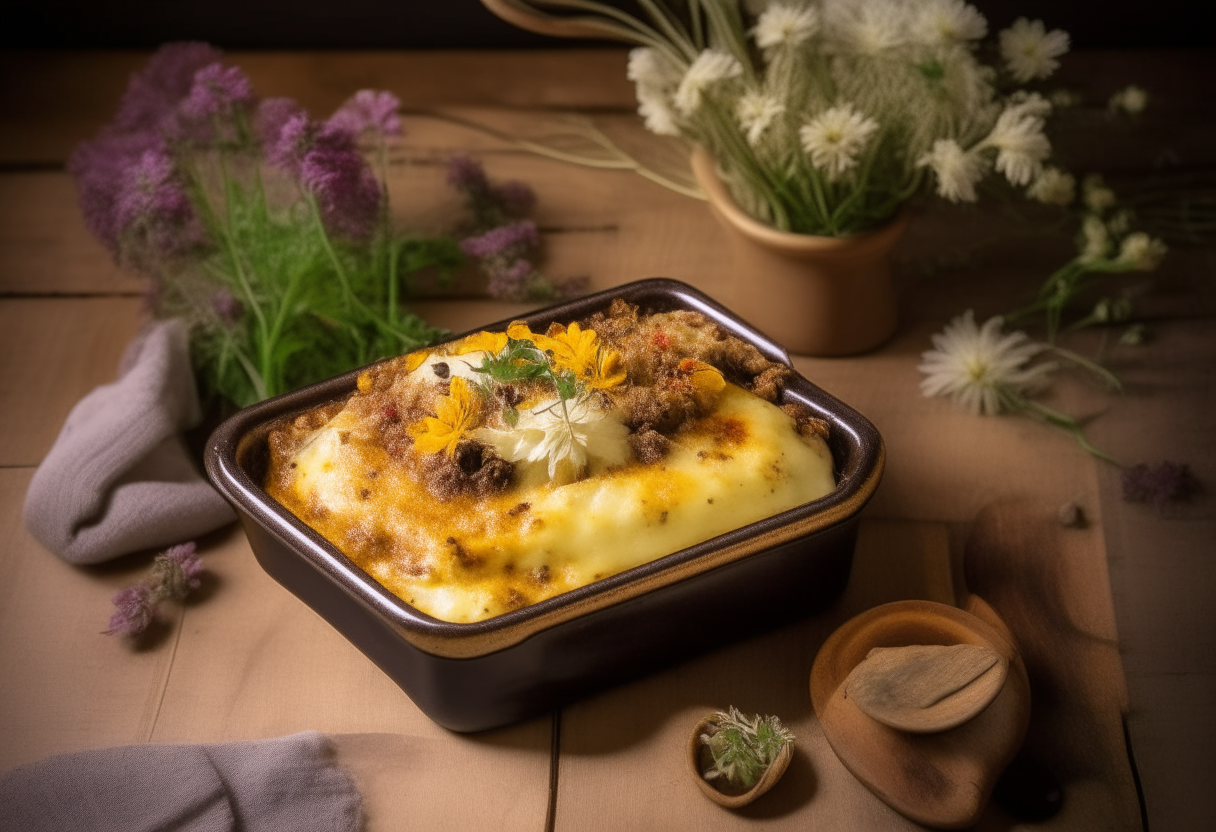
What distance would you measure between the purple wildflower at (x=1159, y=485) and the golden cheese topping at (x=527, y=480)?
712 mm

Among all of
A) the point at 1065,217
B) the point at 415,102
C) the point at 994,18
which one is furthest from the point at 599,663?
the point at 994,18

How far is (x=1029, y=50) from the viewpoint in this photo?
8.48 feet

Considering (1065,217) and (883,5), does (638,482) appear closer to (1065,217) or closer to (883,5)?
(883,5)

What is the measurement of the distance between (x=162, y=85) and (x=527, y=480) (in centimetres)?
137

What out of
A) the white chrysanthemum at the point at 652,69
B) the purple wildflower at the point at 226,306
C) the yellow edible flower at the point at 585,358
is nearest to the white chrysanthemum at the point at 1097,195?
the white chrysanthemum at the point at 652,69

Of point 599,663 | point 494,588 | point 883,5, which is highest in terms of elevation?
point 883,5

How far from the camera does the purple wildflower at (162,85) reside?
290cm

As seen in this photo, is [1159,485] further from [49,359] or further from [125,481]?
[49,359]

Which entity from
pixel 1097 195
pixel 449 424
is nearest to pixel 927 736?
pixel 449 424

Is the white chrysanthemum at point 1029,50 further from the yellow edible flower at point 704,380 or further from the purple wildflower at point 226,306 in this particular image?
the purple wildflower at point 226,306

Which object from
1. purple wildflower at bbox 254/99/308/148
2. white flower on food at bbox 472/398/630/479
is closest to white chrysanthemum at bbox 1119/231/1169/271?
white flower on food at bbox 472/398/630/479

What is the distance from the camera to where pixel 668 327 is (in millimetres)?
2447

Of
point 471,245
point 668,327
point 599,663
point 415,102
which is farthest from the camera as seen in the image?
point 415,102

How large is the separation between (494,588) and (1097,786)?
937mm
